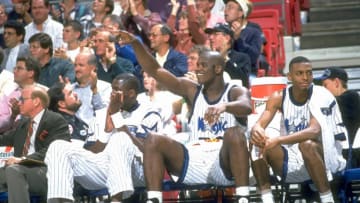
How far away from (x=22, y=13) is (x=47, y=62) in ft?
7.95

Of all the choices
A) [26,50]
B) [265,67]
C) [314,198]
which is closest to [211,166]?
[314,198]

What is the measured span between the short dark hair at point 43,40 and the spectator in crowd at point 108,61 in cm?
57

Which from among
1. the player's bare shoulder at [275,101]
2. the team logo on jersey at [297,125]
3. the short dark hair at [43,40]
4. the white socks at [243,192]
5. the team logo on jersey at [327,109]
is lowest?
the white socks at [243,192]

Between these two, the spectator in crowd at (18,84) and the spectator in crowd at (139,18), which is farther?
the spectator in crowd at (139,18)

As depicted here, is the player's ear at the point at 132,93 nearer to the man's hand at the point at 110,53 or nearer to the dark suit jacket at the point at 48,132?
the dark suit jacket at the point at 48,132

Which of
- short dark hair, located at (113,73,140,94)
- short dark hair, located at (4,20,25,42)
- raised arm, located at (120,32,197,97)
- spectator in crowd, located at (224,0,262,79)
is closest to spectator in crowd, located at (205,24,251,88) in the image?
spectator in crowd, located at (224,0,262,79)

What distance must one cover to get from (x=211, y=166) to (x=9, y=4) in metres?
7.35

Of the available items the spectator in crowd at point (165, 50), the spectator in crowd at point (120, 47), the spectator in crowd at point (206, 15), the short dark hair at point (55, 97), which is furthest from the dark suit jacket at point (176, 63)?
the short dark hair at point (55, 97)

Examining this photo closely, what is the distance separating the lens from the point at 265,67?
1301 centimetres

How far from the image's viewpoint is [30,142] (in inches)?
419

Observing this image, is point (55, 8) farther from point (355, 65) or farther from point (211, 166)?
point (211, 166)

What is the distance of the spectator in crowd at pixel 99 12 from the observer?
48.0ft

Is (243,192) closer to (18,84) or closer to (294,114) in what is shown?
(294,114)

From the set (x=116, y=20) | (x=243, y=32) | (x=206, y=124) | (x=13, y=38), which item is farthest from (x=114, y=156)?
(x=13, y=38)
